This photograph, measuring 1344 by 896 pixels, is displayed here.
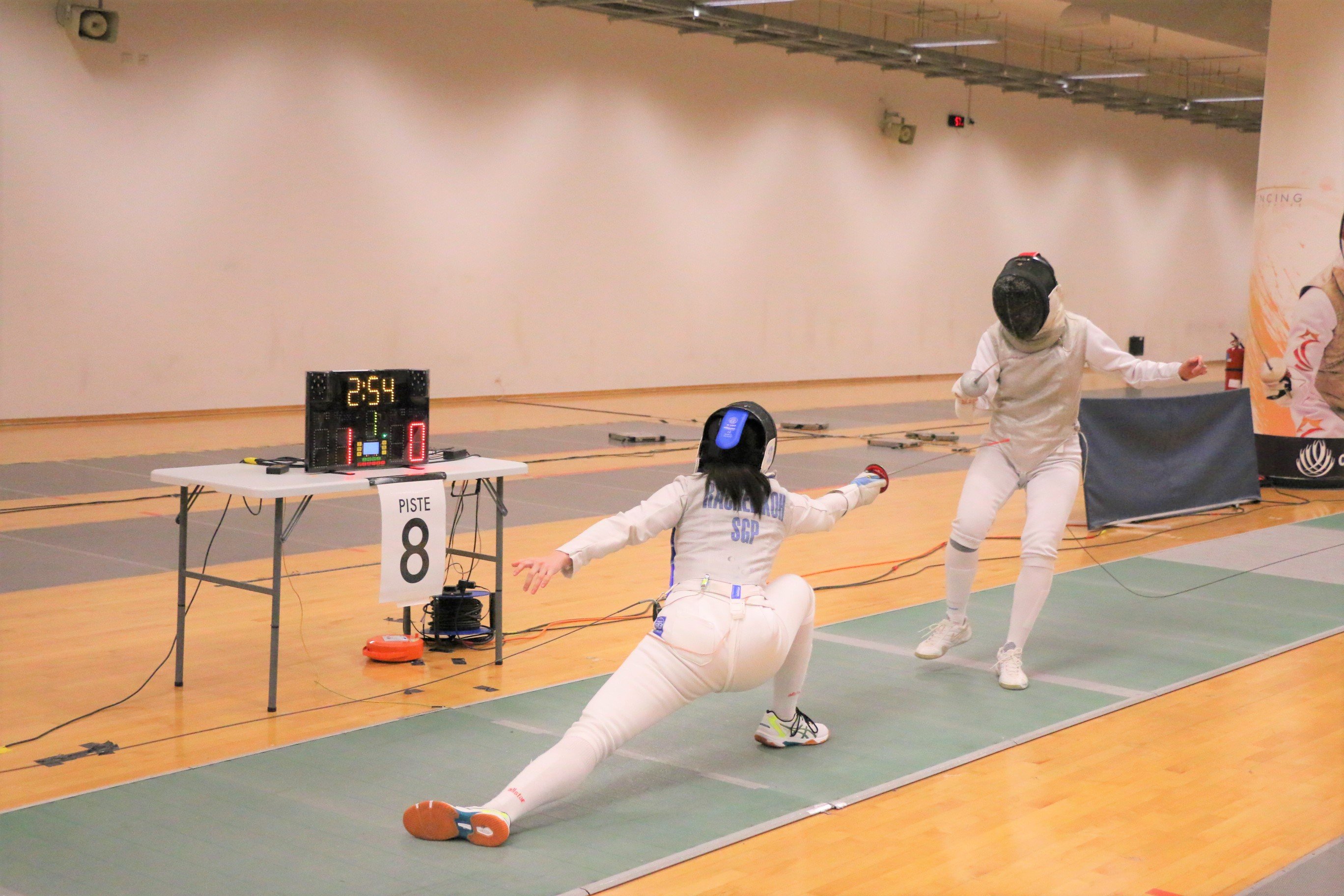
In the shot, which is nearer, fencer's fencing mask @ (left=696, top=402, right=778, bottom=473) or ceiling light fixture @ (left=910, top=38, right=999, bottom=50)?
fencer's fencing mask @ (left=696, top=402, right=778, bottom=473)

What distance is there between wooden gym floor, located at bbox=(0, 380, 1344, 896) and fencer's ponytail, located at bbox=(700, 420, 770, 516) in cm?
72

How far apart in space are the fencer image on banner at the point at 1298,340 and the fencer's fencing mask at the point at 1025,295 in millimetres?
4822

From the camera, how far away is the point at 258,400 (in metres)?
11.0

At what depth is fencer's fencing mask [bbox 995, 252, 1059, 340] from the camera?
163 inches

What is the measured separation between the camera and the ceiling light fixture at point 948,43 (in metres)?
13.8

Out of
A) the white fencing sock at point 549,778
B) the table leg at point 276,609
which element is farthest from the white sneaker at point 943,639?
the table leg at point 276,609

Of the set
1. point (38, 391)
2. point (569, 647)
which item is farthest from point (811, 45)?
point (569, 647)

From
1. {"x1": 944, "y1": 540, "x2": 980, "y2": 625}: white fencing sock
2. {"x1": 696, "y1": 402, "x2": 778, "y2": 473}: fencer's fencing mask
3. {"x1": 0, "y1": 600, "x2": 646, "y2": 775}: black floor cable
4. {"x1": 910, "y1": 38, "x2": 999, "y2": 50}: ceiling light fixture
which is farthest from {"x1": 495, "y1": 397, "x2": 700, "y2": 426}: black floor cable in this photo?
{"x1": 696, "y1": 402, "x2": 778, "y2": 473}: fencer's fencing mask

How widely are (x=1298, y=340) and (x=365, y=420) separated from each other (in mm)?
6471

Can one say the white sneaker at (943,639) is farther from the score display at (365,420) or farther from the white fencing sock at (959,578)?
the score display at (365,420)

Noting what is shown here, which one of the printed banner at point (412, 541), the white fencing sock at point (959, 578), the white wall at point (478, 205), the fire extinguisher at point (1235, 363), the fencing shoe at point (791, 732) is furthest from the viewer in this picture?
the white wall at point (478, 205)

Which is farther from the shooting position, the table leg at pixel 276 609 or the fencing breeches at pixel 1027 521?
the fencing breeches at pixel 1027 521

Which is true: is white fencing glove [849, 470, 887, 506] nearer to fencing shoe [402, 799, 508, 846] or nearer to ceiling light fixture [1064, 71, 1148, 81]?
fencing shoe [402, 799, 508, 846]

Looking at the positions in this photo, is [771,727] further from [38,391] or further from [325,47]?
[325,47]
